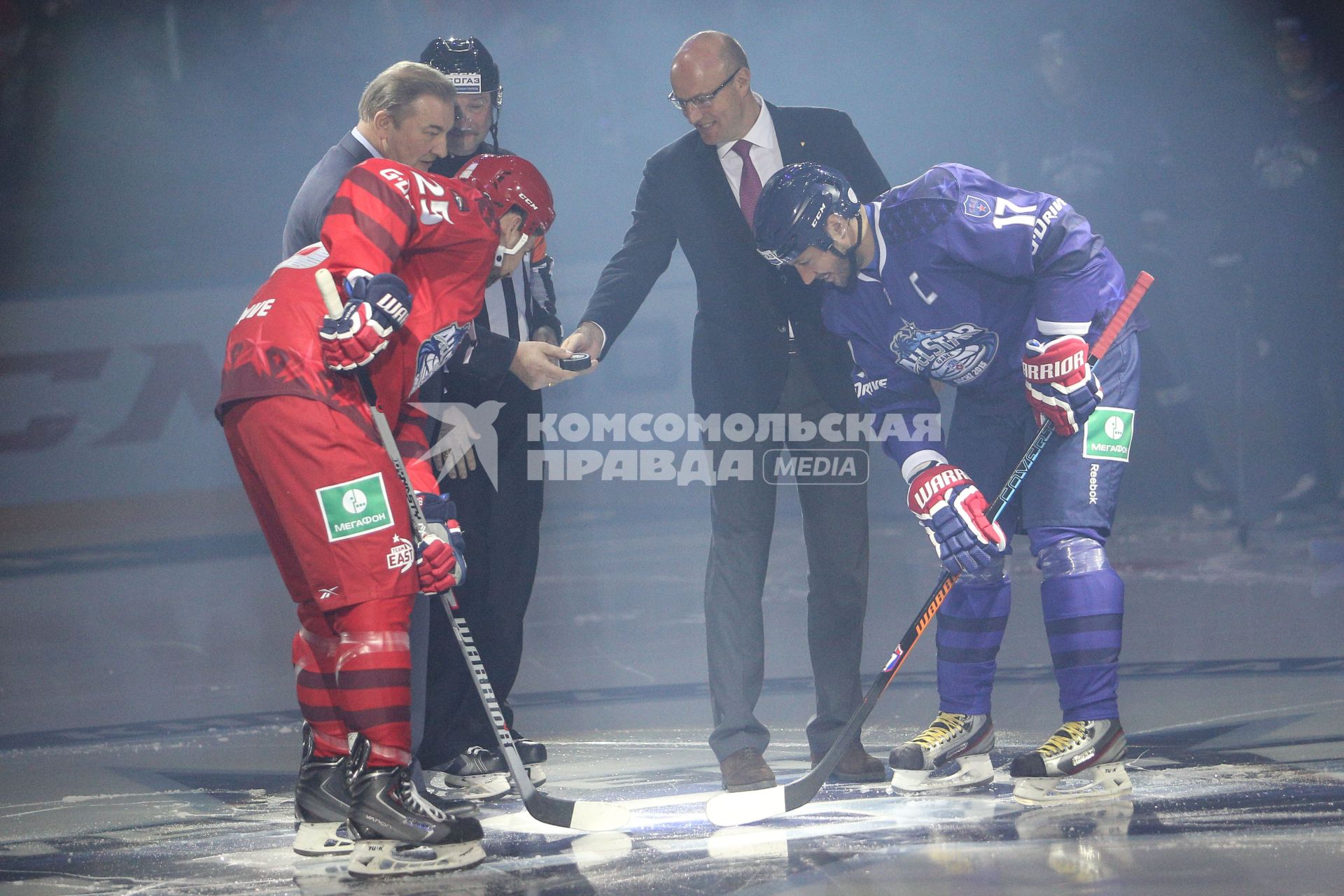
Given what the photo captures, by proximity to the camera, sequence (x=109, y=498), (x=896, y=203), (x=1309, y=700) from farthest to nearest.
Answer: (x=109, y=498)
(x=1309, y=700)
(x=896, y=203)

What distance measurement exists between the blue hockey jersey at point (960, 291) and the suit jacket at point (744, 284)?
0.58 ft

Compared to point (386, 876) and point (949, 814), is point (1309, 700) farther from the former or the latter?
point (386, 876)

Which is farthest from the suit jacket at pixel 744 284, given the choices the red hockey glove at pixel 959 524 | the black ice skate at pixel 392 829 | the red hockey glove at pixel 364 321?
the black ice skate at pixel 392 829

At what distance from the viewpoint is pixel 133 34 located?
8805 mm

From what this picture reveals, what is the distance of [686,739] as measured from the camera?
3869 millimetres

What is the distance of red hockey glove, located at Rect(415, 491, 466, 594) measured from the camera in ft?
9.18

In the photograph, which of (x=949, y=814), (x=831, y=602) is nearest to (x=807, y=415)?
(x=831, y=602)

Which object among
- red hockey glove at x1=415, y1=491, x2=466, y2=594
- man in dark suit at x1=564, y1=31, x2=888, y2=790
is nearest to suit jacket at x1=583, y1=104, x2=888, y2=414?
man in dark suit at x1=564, y1=31, x2=888, y2=790

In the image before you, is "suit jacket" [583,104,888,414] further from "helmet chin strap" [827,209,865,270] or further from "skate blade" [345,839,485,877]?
"skate blade" [345,839,485,877]

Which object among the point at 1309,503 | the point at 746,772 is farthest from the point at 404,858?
the point at 1309,503

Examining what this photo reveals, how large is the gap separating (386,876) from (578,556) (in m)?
3.99

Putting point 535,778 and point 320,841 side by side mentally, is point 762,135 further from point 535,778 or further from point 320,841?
point 320,841

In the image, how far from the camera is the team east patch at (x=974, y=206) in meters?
3.18

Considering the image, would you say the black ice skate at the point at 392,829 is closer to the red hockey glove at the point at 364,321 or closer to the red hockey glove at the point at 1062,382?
the red hockey glove at the point at 364,321
